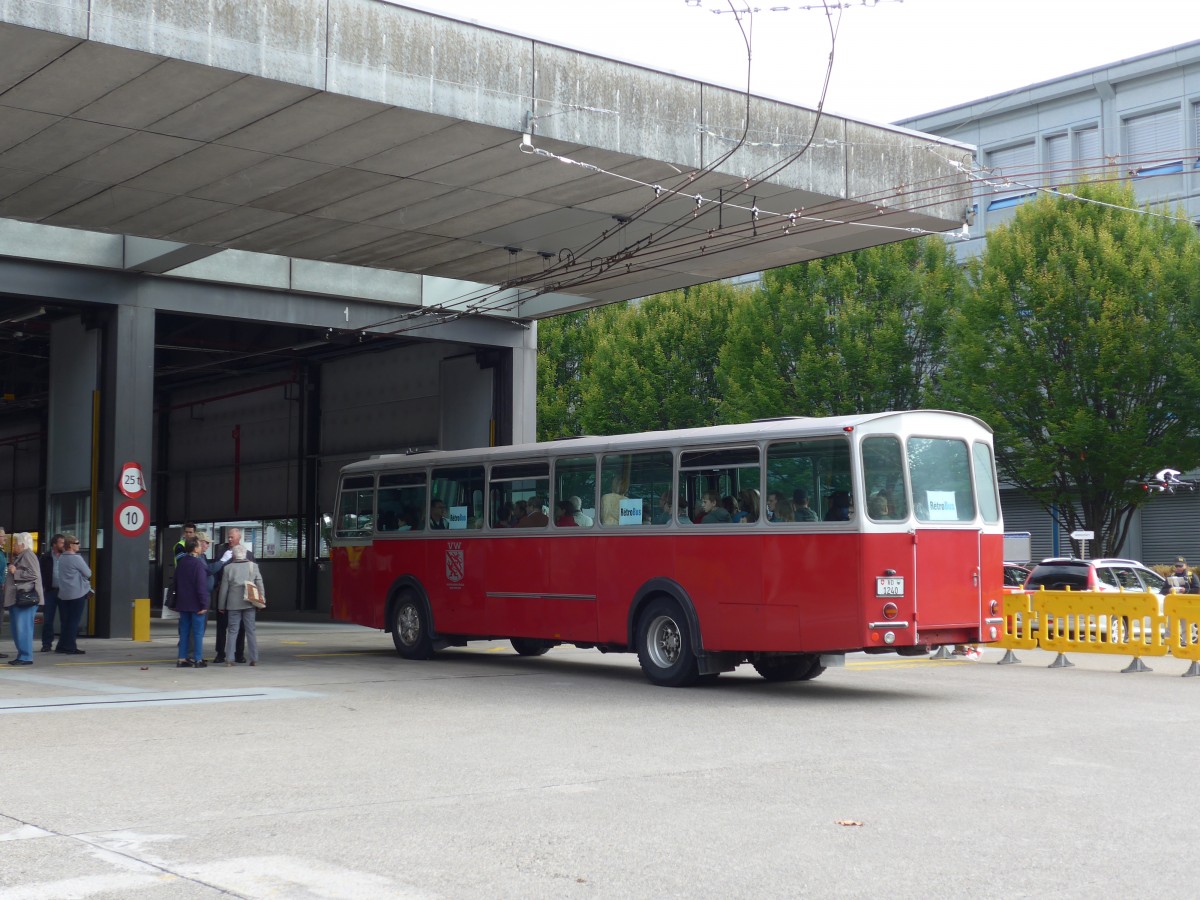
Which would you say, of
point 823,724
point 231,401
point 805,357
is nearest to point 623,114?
point 823,724

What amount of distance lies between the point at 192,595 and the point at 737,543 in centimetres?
705

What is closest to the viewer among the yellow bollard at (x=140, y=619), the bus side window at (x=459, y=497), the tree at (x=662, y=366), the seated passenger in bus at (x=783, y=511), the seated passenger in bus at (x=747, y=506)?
the seated passenger in bus at (x=783, y=511)

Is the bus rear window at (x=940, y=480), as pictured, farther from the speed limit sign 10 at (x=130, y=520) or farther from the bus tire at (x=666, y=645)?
the speed limit sign 10 at (x=130, y=520)

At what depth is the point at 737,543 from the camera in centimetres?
Result: 1445

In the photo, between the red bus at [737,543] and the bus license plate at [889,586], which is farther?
the red bus at [737,543]

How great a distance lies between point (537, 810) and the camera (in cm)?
771

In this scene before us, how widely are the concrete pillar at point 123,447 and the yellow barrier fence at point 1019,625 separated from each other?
44.3ft

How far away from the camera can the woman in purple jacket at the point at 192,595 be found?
17.1 metres

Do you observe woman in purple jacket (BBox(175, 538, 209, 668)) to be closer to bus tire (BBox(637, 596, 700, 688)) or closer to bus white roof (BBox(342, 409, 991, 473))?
bus white roof (BBox(342, 409, 991, 473))

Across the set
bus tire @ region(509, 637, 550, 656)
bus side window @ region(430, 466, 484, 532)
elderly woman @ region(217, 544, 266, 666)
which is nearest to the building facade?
bus tire @ region(509, 637, 550, 656)

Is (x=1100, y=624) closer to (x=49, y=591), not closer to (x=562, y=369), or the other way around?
(x=49, y=591)

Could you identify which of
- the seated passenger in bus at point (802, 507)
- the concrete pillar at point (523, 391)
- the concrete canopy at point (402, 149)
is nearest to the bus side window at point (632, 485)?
the seated passenger in bus at point (802, 507)

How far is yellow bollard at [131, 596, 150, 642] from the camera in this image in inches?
863

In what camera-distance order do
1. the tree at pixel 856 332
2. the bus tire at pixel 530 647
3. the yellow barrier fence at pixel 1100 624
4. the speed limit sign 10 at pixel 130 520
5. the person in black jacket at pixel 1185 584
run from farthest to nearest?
the tree at pixel 856 332
the person in black jacket at pixel 1185 584
the speed limit sign 10 at pixel 130 520
the bus tire at pixel 530 647
the yellow barrier fence at pixel 1100 624
